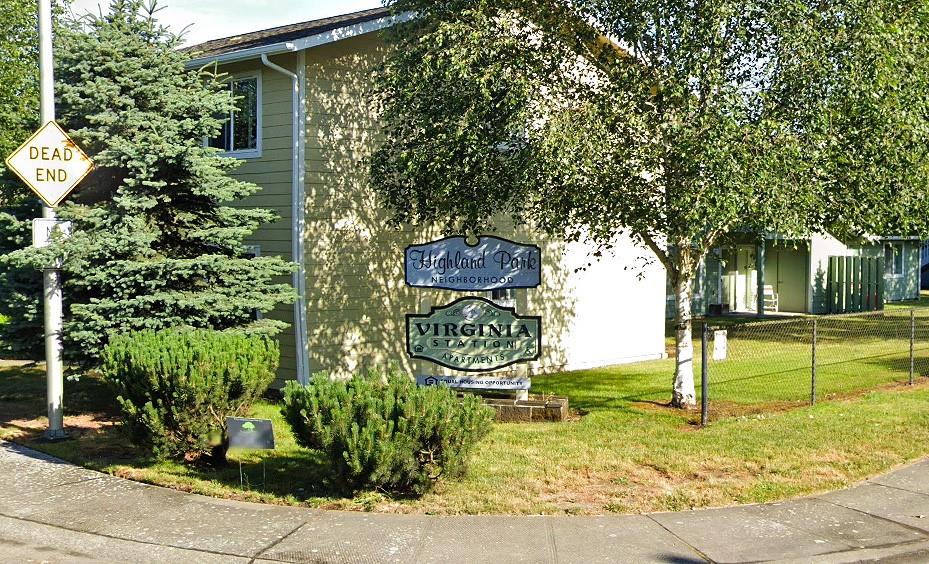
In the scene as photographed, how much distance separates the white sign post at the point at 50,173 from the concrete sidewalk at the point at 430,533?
240 centimetres

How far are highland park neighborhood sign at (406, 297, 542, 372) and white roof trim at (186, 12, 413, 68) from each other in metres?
4.50

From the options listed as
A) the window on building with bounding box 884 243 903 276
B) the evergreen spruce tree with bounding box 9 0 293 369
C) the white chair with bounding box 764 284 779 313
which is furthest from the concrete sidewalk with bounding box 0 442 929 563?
the window on building with bounding box 884 243 903 276

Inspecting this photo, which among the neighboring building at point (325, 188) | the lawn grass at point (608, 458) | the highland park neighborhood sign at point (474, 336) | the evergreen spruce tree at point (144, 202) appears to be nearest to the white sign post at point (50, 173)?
the evergreen spruce tree at point (144, 202)

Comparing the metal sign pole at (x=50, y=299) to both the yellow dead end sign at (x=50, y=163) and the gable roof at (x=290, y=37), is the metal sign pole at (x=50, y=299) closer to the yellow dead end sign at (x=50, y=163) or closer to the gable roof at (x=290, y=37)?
the yellow dead end sign at (x=50, y=163)

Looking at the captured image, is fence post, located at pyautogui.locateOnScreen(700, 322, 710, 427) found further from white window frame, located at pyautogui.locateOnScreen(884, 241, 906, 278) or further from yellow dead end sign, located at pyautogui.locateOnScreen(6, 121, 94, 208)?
white window frame, located at pyautogui.locateOnScreen(884, 241, 906, 278)

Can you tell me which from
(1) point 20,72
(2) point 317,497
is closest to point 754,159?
(2) point 317,497

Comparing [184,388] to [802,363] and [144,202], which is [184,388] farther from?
[802,363]

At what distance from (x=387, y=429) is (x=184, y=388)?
2320mm

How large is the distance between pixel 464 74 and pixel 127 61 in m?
4.61

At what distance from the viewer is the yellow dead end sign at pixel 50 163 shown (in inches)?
424

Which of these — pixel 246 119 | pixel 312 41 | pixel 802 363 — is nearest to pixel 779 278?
pixel 802 363

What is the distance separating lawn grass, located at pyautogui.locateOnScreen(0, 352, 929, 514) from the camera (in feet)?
28.1

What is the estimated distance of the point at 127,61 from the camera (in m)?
11.9

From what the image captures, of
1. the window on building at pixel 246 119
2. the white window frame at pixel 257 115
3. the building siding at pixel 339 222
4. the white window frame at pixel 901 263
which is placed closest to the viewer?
the building siding at pixel 339 222
